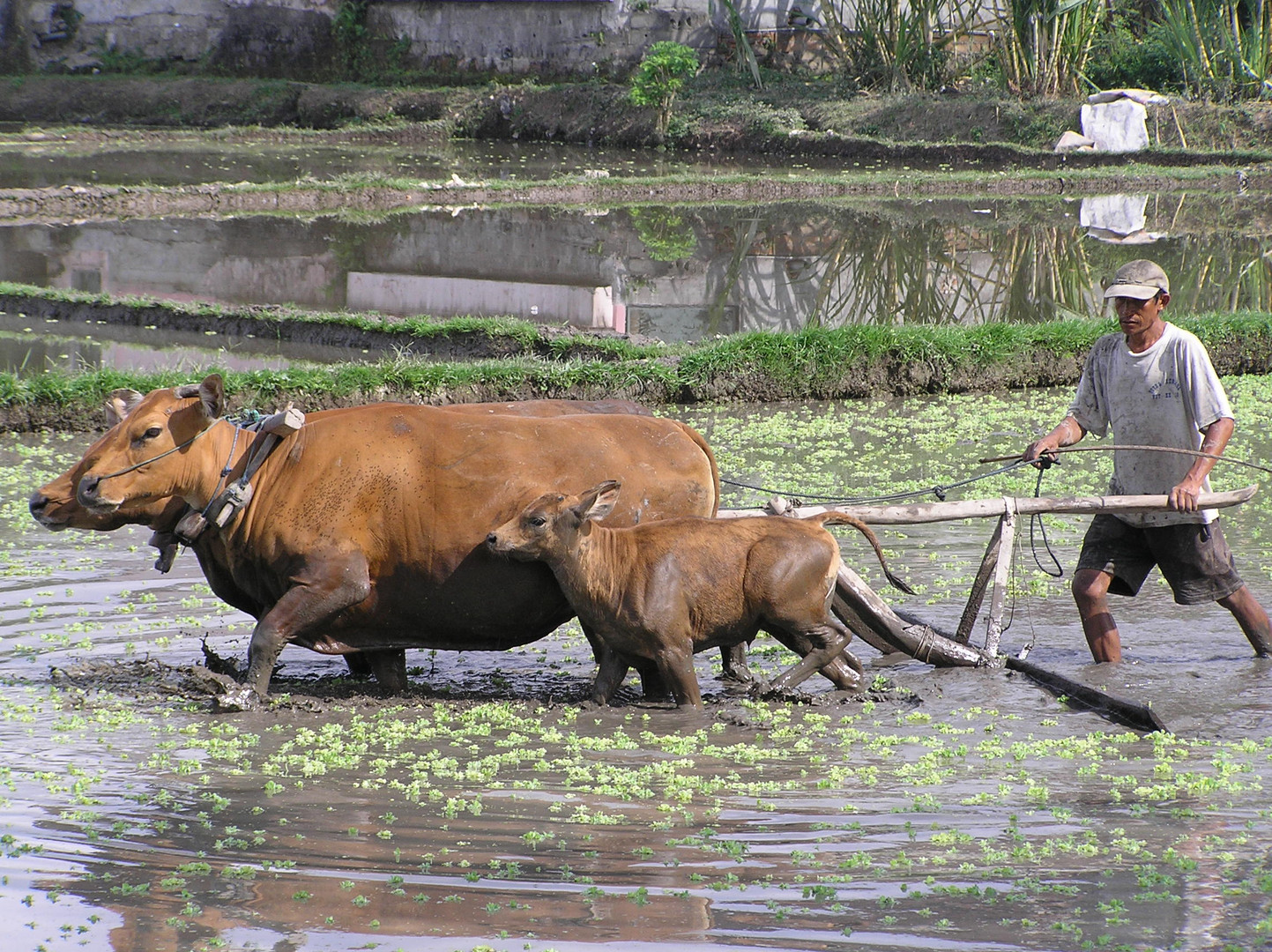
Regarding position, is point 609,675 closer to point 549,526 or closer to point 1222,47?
point 549,526

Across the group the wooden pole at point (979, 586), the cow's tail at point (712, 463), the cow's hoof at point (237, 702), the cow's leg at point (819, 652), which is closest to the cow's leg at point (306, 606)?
the cow's hoof at point (237, 702)

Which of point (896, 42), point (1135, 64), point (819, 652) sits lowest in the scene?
point (819, 652)

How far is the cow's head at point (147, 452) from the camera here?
559 centimetres

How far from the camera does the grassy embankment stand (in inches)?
421

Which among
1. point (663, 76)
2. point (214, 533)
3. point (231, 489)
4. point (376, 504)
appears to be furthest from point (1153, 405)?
point (663, 76)

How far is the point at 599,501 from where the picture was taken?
5488 mm

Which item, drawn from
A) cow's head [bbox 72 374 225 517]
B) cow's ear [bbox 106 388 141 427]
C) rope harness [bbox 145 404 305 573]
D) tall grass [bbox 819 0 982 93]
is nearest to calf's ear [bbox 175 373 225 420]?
cow's head [bbox 72 374 225 517]

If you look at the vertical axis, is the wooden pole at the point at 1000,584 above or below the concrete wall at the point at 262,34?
below

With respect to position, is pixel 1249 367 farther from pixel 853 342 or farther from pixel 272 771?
pixel 272 771

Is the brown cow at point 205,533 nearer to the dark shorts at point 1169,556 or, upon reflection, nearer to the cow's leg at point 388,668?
the cow's leg at point 388,668

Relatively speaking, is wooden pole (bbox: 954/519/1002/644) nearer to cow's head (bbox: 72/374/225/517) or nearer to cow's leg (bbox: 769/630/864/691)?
cow's leg (bbox: 769/630/864/691)

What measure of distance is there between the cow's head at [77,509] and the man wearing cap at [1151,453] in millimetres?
3422

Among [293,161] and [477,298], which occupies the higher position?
[293,161]

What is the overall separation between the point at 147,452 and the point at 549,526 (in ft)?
5.09
